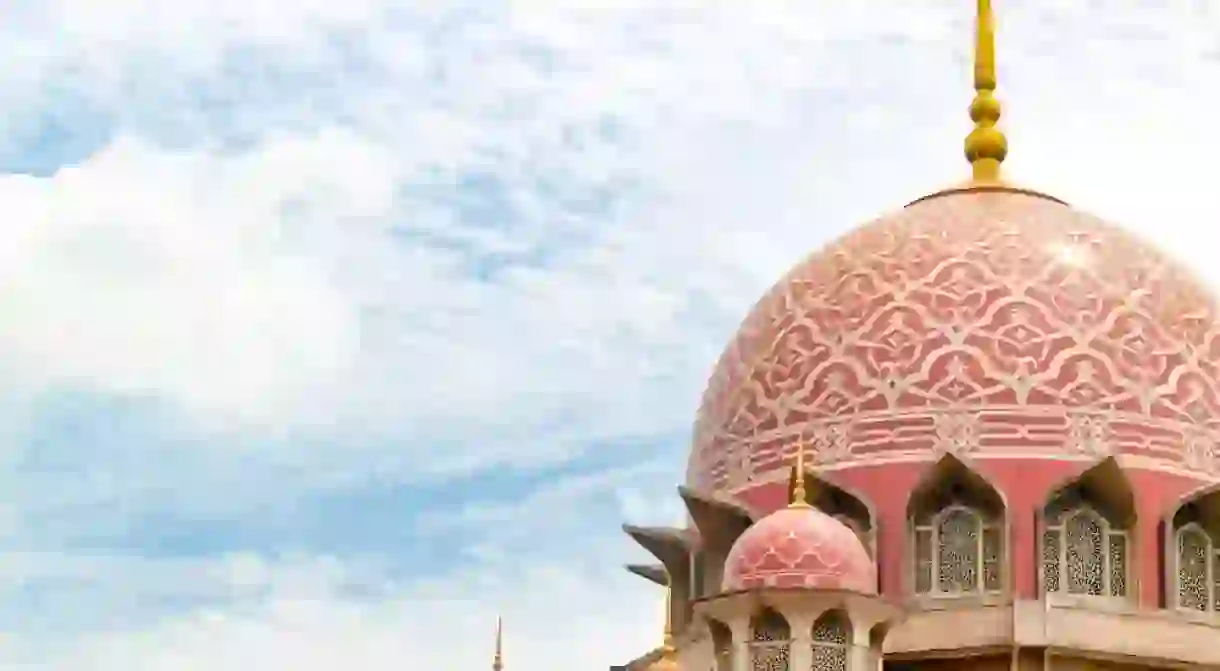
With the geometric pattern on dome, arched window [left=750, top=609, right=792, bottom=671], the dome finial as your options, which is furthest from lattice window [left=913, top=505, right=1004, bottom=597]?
the dome finial

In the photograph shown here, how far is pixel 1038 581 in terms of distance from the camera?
88.8 ft

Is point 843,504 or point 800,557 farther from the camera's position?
point 843,504

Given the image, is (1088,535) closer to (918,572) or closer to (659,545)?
(918,572)

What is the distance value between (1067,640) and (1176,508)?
214cm

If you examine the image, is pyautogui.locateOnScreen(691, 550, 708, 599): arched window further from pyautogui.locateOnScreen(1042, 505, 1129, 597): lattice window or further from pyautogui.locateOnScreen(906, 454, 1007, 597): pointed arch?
pyautogui.locateOnScreen(1042, 505, 1129, 597): lattice window

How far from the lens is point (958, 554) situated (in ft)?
90.4

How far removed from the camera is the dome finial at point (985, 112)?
30.9 meters

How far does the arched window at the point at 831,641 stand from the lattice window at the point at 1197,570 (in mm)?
4439

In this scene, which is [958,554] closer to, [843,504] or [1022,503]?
[1022,503]

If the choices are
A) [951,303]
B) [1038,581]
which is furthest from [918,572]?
[951,303]

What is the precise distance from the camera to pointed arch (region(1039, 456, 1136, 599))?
27.3 meters

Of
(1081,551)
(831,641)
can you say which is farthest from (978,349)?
(831,641)

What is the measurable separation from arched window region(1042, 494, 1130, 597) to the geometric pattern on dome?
66 cm

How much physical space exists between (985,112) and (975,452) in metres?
5.32
